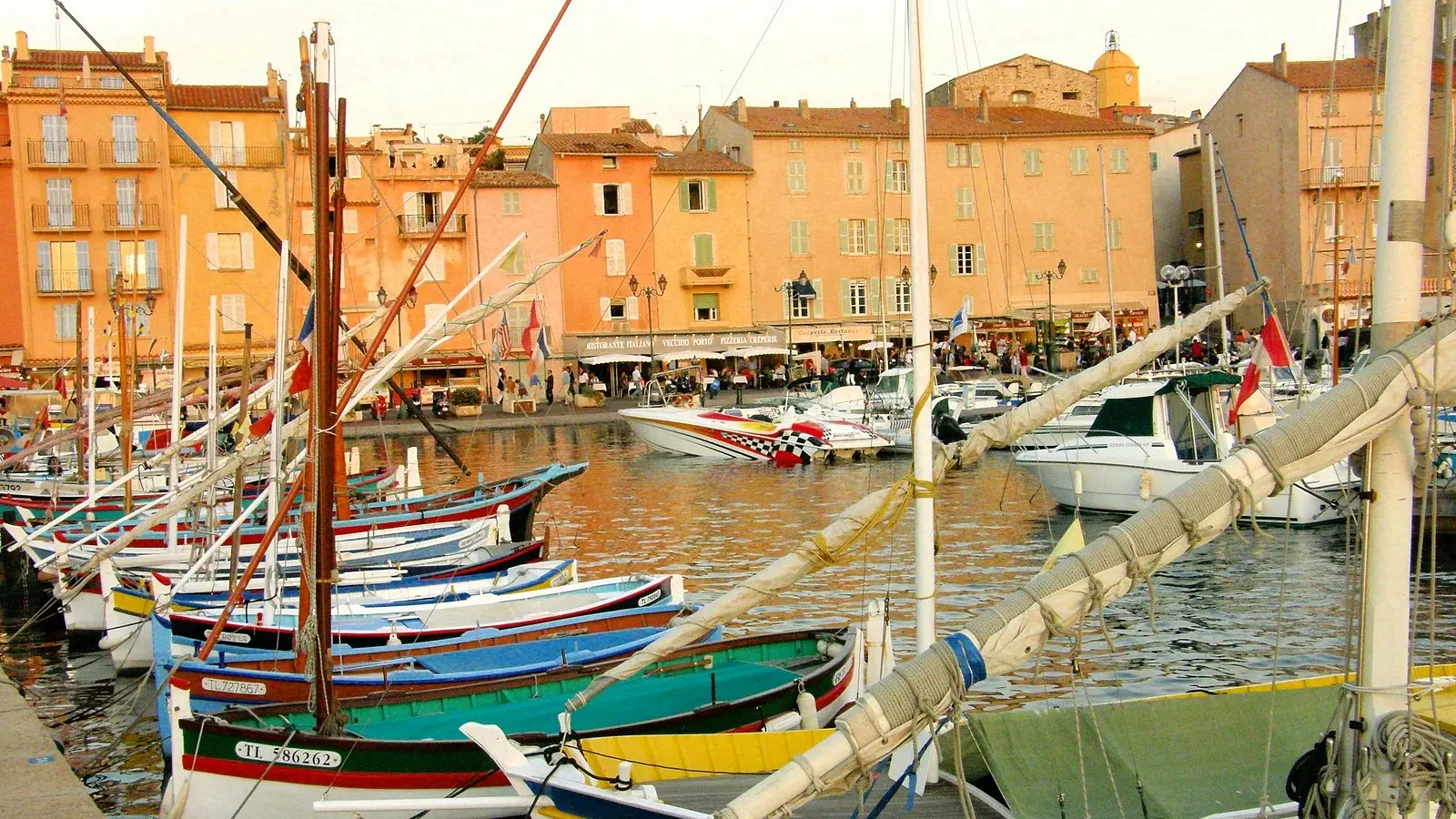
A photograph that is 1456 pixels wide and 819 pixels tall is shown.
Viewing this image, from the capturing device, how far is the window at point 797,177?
6900 centimetres

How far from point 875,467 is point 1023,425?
2952 centimetres

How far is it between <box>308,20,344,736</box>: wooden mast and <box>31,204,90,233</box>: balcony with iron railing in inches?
2143

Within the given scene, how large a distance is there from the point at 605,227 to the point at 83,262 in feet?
73.5

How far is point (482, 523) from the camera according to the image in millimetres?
22672

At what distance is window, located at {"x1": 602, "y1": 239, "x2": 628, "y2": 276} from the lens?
221 ft

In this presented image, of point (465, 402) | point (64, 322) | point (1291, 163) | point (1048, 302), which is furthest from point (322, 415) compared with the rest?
point (1291, 163)

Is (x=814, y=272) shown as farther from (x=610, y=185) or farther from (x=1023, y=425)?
(x=1023, y=425)

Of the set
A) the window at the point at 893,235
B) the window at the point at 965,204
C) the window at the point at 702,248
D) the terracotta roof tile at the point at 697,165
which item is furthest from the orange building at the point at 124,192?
the window at the point at 965,204

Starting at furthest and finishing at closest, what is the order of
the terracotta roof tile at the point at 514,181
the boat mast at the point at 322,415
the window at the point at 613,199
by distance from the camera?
the window at the point at 613,199
the terracotta roof tile at the point at 514,181
the boat mast at the point at 322,415

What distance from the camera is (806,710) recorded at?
10844mm

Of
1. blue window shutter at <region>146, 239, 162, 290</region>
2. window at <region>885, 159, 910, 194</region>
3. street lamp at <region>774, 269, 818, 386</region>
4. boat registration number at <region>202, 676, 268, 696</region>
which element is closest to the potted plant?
street lamp at <region>774, 269, 818, 386</region>

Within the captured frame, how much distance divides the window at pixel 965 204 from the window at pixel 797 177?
7.36 metres

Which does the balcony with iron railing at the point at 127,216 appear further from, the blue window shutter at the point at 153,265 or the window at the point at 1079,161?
the window at the point at 1079,161

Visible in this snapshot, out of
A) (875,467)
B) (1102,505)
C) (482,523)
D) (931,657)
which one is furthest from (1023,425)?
(875,467)
